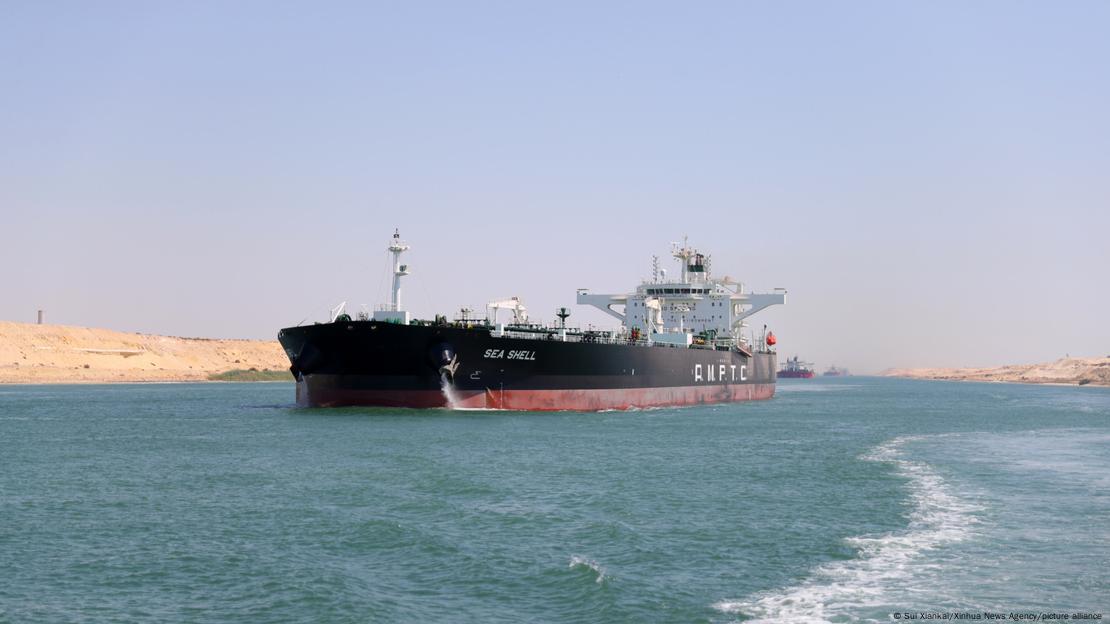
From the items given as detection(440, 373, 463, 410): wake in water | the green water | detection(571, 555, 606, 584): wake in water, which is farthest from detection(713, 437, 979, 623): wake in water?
detection(440, 373, 463, 410): wake in water

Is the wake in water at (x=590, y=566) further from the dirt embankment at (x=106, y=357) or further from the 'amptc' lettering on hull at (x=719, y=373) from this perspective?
the dirt embankment at (x=106, y=357)

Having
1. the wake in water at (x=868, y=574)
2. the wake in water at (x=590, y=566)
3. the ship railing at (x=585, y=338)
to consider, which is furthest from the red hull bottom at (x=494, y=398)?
the wake in water at (x=590, y=566)

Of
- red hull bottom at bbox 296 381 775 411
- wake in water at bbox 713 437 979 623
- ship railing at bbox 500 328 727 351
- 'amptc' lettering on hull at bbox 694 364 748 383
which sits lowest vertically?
wake in water at bbox 713 437 979 623

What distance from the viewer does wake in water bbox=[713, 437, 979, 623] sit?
13.9 metres

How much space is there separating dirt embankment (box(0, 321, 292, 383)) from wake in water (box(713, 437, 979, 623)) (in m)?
124

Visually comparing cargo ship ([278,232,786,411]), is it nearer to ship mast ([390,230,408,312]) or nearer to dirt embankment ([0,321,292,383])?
ship mast ([390,230,408,312])

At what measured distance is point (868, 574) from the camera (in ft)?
52.7

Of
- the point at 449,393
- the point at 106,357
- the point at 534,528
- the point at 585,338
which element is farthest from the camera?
the point at 106,357

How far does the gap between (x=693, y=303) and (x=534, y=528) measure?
6167 centimetres

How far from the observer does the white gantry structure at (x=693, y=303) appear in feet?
253

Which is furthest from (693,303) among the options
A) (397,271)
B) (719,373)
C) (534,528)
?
(534,528)

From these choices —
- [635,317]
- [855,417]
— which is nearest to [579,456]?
[855,417]

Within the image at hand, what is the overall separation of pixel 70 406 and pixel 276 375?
286 feet

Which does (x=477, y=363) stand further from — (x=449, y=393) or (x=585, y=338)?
(x=585, y=338)
